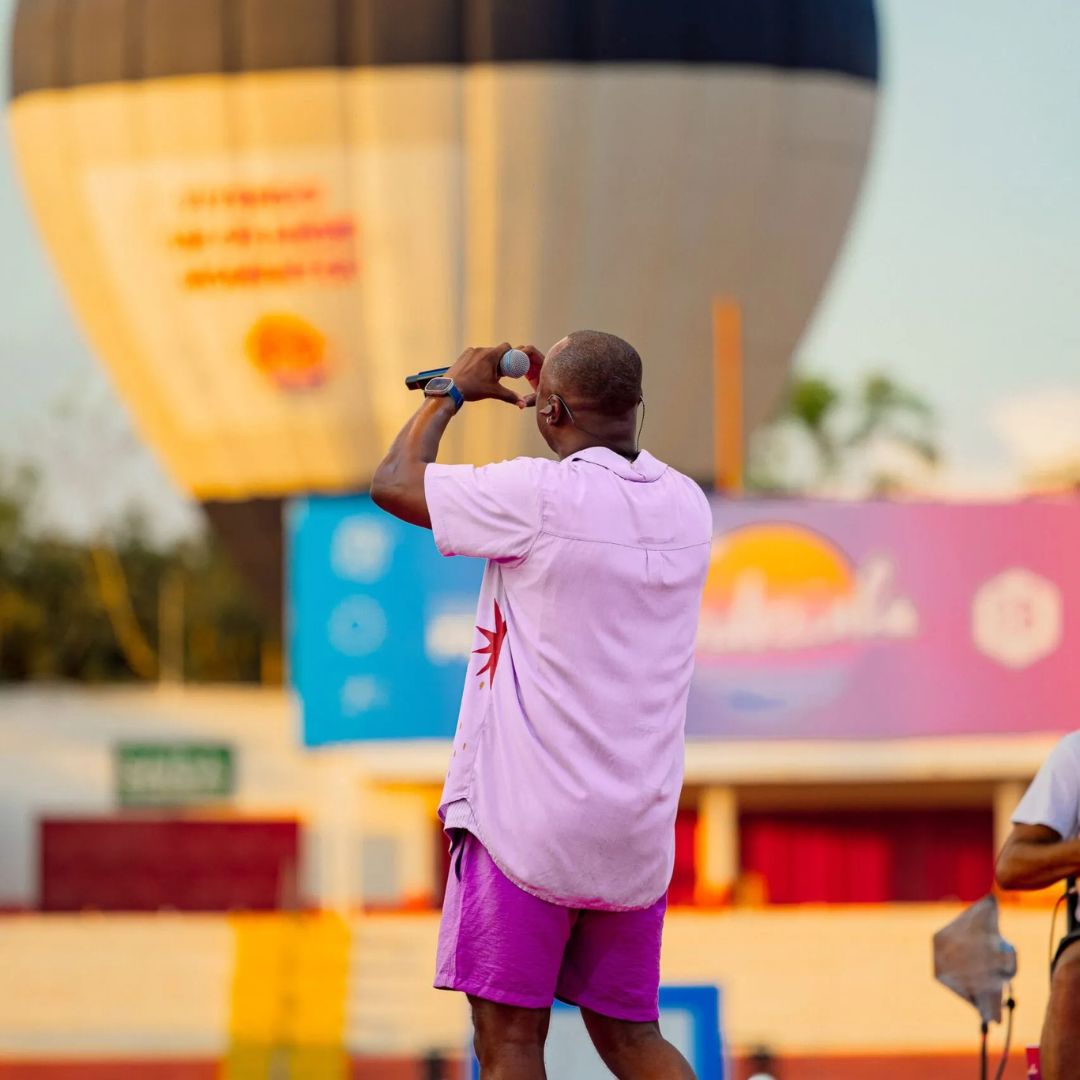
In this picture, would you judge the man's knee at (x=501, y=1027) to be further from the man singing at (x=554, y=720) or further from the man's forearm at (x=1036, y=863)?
the man's forearm at (x=1036, y=863)

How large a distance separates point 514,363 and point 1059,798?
1602mm

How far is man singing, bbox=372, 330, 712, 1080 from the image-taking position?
157 inches

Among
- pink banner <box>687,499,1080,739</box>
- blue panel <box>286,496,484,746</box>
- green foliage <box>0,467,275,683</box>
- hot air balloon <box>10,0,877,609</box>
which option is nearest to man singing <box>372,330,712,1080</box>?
blue panel <box>286,496,484,746</box>

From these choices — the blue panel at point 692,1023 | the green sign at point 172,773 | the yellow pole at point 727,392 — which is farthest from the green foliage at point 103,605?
the blue panel at point 692,1023

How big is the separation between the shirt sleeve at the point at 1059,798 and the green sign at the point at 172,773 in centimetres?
2750

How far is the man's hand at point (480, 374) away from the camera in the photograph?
427cm

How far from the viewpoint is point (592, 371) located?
13.7ft

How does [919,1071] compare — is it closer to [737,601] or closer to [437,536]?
[737,601]

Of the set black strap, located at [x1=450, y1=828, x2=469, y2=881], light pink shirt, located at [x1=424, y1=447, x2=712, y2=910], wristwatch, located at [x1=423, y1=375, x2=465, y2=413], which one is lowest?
black strap, located at [x1=450, y1=828, x2=469, y2=881]

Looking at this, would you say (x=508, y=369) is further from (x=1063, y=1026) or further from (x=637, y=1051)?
Answer: (x=1063, y=1026)

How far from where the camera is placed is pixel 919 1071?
Result: 15.2 metres

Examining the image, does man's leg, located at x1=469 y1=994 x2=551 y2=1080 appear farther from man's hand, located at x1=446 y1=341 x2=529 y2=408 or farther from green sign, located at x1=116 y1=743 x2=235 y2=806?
green sign, located at x1=116 y1=743 x2=235 y2=806

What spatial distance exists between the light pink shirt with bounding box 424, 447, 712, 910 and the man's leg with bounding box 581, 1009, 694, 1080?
0.25m

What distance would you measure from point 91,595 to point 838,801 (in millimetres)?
37023
